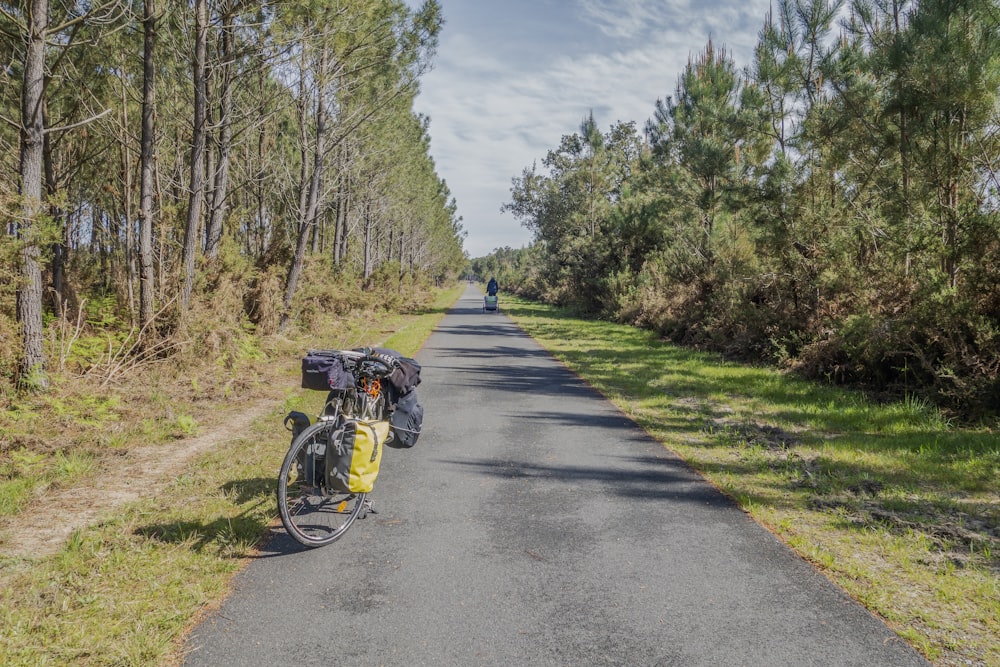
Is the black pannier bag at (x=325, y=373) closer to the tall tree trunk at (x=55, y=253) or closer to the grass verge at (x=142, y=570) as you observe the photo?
the grass verge at (x=142, y=570)

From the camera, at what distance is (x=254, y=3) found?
11289 millimetres

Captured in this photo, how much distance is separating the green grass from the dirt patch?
5441 mm

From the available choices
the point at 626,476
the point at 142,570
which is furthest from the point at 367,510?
the point at 626,476

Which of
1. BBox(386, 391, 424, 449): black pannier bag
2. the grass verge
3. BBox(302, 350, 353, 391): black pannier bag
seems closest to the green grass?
BBox(386, 391, 424, 449): black pannier bag

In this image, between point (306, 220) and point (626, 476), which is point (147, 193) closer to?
point (306, 220)

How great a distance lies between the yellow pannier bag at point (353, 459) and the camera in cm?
437

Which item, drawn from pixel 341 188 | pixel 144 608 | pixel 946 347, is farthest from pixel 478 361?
pixel 341 188

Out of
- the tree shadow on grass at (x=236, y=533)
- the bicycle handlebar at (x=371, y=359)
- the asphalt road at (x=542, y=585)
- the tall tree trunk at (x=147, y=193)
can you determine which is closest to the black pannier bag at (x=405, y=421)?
the bicycle handlebar at (x=371, y=359)

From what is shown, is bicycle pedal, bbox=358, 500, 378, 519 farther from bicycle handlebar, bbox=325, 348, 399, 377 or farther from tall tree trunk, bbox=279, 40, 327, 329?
tall tree trunk, bbox=279, 40, 327, 329

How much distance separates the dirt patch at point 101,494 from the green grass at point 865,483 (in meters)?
5.44

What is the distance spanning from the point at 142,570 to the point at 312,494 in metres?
1.20

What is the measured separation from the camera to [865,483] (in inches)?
236

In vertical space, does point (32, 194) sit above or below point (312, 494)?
above

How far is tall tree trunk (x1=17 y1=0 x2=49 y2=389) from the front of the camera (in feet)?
22.7
